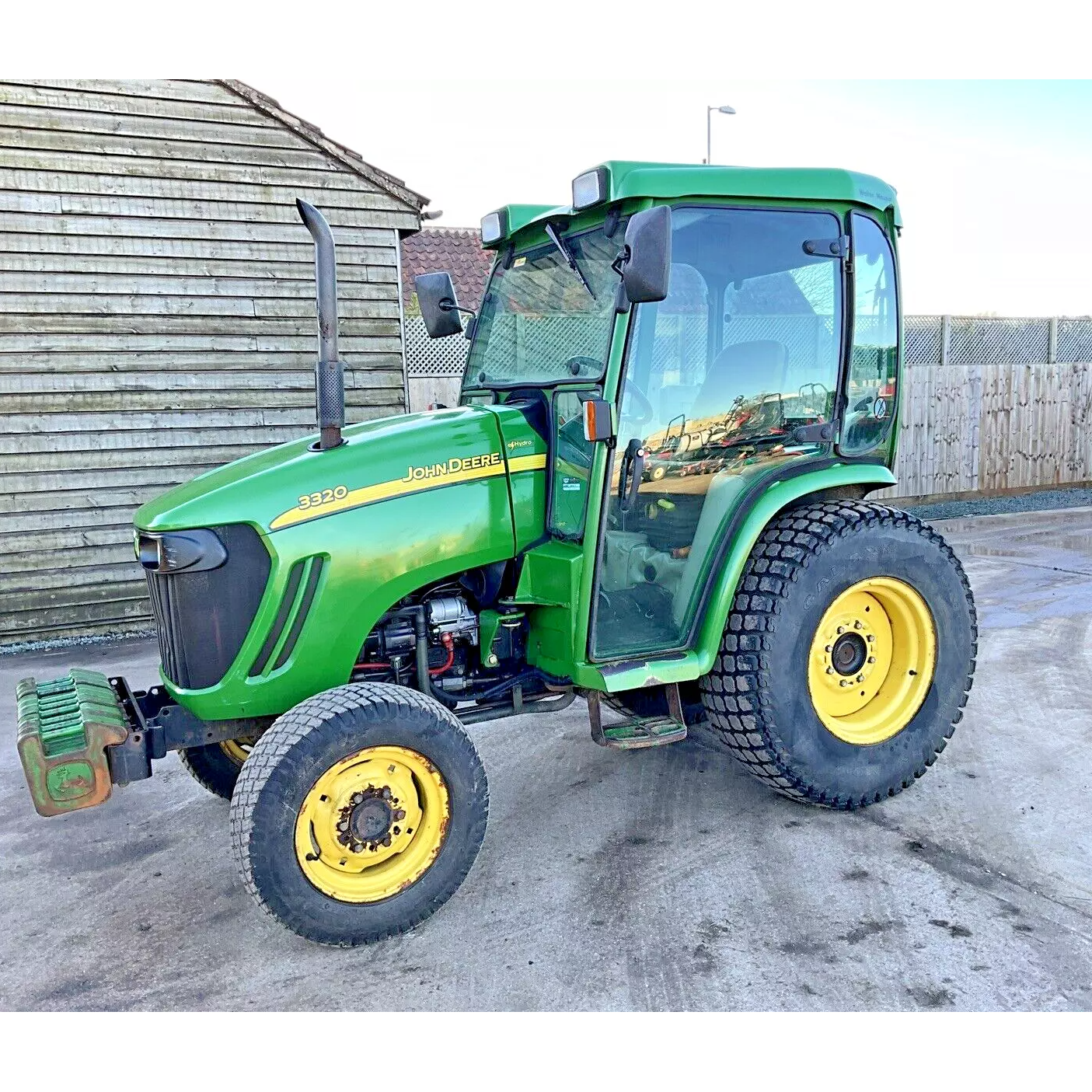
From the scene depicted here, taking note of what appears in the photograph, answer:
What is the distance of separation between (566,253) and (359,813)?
6.83ft

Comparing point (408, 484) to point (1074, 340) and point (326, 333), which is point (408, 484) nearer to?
point (326, 333)

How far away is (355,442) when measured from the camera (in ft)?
10.9

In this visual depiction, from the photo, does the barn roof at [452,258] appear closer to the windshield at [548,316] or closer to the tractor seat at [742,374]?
the windshield at [548,316]

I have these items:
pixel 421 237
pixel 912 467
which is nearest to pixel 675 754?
pixel 912 467

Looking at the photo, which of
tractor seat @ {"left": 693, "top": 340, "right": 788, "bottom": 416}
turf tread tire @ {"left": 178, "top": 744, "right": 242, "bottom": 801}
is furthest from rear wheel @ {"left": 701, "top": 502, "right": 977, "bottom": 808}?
turf tread tire @ {"left": 178, "top": 744, "right": 242, "bottom": 801}

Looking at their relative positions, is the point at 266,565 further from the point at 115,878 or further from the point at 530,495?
the point at 115,878

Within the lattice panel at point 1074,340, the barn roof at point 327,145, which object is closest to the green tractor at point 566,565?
the barn roof at point 327,145

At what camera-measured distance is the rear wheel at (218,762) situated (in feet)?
12.7

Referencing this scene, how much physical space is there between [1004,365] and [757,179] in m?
9.75

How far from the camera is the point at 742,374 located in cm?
355

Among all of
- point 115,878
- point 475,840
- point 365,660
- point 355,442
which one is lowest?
point 115,878

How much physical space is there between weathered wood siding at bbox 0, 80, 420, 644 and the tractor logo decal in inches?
183

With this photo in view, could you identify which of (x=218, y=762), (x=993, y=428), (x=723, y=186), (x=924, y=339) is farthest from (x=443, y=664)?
(x=924, y=339)

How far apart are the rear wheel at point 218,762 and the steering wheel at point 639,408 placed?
1.99 metres
